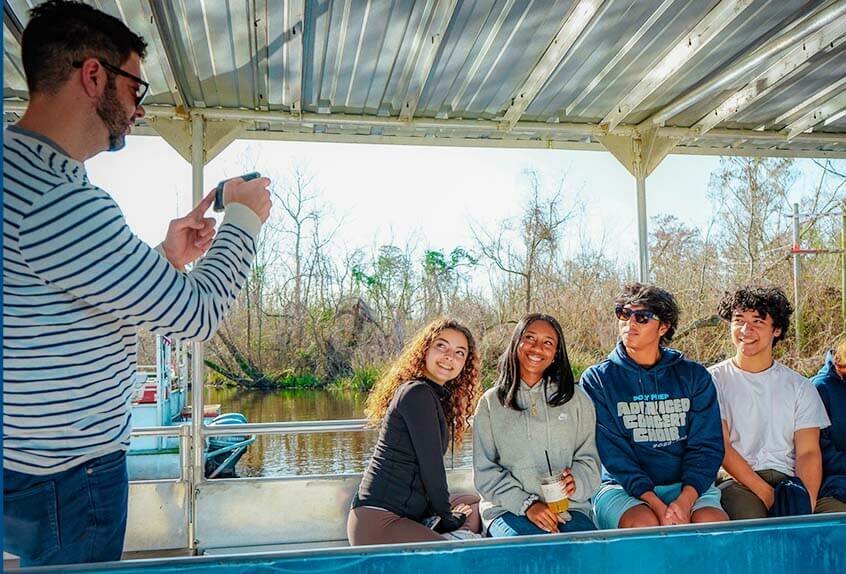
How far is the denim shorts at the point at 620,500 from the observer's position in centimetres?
256

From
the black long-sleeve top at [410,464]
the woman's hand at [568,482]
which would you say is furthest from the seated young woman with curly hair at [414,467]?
the woman's hand at [568,482]

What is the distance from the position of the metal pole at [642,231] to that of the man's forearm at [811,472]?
1483mm

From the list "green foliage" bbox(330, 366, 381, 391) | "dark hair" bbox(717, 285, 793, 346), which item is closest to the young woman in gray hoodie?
"dark hair" bbox(717, 285, 793, 346)

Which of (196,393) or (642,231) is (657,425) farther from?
(196,393)

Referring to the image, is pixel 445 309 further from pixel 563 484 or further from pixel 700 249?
pixel 563 484

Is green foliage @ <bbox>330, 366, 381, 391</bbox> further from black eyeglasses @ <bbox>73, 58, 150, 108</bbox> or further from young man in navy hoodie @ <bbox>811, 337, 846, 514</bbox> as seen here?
black eyeglasses @ <bbox>73, 58, 150, 108</bbox>

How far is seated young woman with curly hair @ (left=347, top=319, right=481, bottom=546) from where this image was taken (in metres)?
2.57

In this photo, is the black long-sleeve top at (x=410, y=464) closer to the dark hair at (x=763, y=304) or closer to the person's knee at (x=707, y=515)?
the person's knee at (x=707, y=515)

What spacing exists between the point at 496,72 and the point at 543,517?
201 centimetres

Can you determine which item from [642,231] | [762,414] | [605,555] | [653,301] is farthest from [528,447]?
[642,231]

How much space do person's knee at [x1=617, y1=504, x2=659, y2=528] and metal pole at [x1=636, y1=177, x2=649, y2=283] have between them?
1841 millimetres

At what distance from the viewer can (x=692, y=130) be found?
4.06 metres

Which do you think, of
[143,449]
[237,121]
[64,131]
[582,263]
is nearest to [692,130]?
[237,121]

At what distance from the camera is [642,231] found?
4270mm
